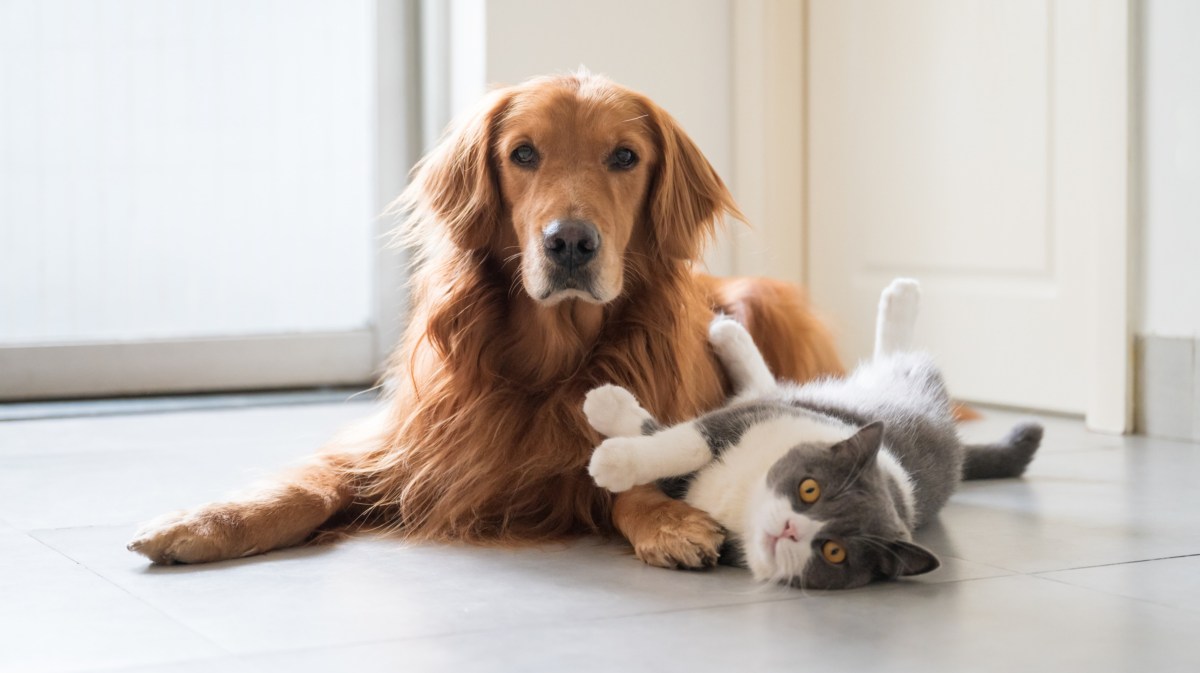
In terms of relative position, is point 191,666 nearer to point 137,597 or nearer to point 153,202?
point 137,597

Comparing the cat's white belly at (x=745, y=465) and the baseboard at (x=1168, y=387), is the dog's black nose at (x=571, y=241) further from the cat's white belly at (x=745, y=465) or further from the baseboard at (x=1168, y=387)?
the baseboard at (x=1168, y=387)

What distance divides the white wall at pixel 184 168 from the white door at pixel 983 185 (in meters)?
1.47

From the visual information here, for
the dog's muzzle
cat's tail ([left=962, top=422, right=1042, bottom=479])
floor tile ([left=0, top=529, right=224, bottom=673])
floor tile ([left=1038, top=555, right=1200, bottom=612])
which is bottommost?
floor tile ([left=1038, top=555, right=1200, bottom=612])

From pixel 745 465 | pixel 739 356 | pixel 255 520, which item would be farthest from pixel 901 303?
pixel 255 520

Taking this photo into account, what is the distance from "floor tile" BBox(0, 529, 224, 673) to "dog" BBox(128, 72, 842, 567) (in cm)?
32

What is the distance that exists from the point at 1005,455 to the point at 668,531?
1.01 m


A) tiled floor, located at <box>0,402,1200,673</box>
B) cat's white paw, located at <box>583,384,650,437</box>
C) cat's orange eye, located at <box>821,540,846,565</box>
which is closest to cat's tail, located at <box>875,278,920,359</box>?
tiled floor, located at <box>0,402,1200,673</box>

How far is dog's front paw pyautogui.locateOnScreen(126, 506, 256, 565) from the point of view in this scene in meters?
1.95

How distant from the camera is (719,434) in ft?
6.79

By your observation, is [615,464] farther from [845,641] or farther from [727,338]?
[727,338]

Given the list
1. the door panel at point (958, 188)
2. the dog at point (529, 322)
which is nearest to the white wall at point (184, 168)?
the door panel at point (958, 188)

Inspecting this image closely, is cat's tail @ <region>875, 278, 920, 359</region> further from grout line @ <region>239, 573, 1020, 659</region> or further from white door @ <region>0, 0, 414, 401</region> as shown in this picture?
white door @ <region>0, 0, 414, 401</region>

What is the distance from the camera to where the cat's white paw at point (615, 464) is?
6.39 feet

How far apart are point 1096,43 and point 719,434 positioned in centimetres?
178
